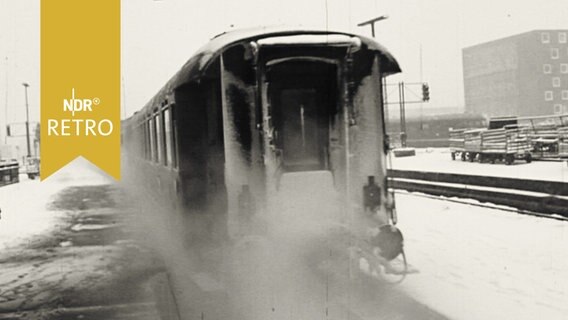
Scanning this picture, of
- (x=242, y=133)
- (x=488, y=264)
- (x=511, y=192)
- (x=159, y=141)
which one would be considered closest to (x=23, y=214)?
(x=159, y=141)

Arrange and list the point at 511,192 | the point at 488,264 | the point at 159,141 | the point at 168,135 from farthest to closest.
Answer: the point at 511,192 < the point at 159,141 < the point at 168,135 < the point at 488,264

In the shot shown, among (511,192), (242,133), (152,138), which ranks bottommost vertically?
(511,192)

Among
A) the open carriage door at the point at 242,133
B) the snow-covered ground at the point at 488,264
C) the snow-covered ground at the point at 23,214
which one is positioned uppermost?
the open carriage door at the point at 242,133

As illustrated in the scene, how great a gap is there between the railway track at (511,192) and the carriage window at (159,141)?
15.7 ft

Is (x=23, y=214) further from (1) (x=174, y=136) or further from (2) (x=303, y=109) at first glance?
(2) (x=303, y=109)

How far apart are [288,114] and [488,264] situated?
3731 mm

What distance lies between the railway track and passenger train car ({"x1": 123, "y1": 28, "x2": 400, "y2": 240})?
641 millimetres

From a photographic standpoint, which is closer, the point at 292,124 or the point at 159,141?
the point at 292,124

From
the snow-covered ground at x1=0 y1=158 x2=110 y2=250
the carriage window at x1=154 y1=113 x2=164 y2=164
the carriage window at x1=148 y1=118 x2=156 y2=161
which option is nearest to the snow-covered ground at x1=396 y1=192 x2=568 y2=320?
the carriage window at x1=154 y1=113 x2=164 y2=164

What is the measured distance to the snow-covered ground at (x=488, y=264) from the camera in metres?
6.34

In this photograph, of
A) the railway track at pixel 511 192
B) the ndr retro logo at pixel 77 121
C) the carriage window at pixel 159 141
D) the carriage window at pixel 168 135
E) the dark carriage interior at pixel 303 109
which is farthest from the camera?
the railway track at pixel 511 192

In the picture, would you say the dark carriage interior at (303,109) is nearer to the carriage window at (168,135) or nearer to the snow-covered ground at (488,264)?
the snow-covered ground at (488,264)

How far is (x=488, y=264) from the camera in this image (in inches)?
332

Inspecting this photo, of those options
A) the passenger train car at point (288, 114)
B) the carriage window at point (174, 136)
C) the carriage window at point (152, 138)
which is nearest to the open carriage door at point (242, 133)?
the passenger train car at point (288, 114)
